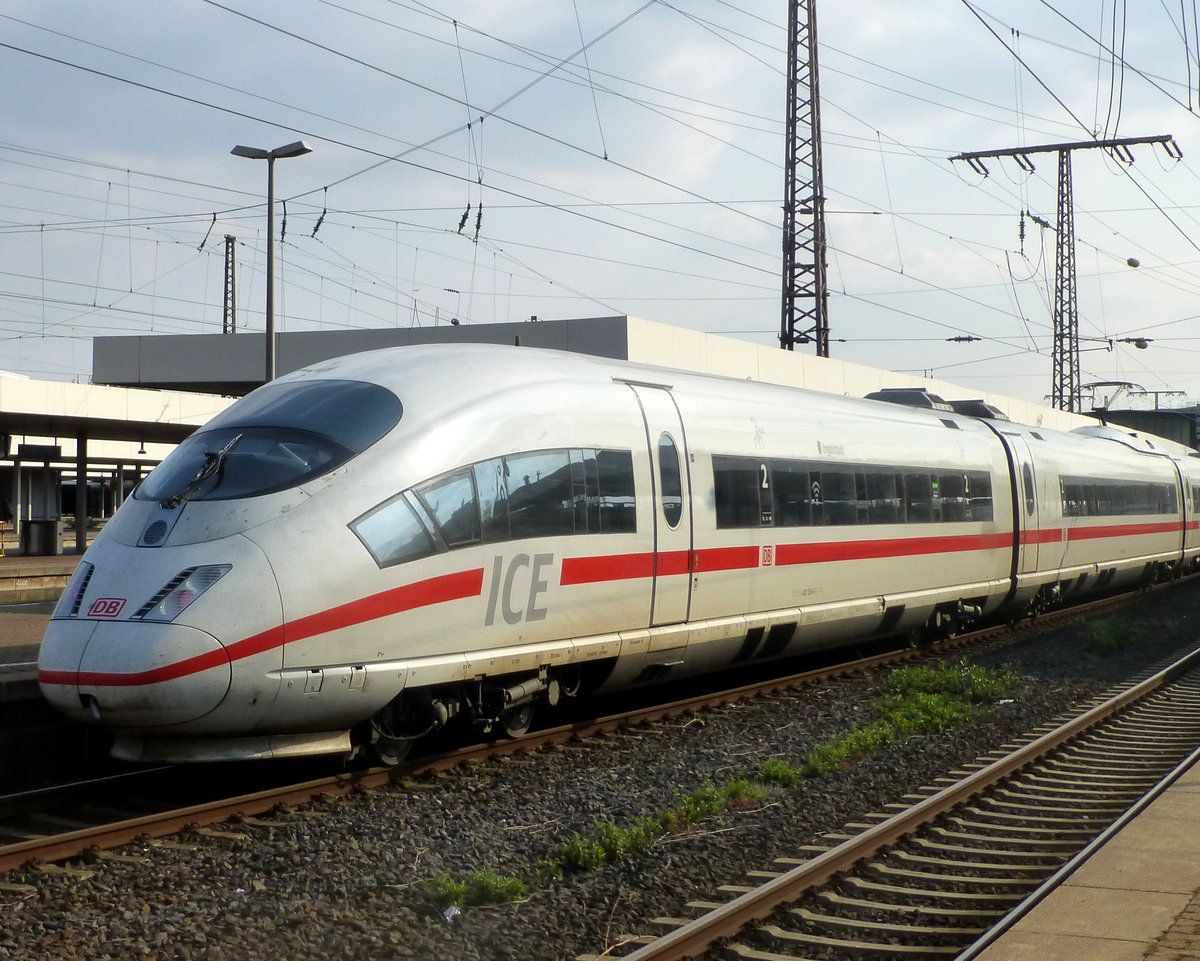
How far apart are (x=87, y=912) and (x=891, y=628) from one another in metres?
10.6

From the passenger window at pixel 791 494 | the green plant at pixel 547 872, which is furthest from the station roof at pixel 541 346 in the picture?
the green plant at pixel 547 872

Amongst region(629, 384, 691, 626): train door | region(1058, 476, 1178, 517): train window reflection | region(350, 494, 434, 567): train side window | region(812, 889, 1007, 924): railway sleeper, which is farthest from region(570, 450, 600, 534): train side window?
region(1058, 476, 1178, 517): train window reflection

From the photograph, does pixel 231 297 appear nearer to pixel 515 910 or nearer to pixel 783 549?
pixel 783 549

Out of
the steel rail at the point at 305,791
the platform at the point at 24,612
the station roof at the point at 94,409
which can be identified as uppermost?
the station roof at the point at 94,409

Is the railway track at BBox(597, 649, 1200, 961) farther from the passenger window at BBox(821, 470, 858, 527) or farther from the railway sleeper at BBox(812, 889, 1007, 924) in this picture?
the passenger window at BBox(821, 470, 858, 527)

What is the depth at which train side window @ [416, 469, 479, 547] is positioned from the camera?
8078mm

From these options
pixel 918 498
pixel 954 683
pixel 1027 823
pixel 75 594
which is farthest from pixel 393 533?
pixel 918 498

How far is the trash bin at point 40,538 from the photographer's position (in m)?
30.5

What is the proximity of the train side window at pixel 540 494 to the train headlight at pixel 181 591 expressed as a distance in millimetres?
2163

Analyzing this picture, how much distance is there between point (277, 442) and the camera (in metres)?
8.07

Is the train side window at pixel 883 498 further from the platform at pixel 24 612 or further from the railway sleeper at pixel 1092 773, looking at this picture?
the platform at pixel 24 612

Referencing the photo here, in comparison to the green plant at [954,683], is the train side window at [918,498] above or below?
above

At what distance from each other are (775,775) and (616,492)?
2.41m

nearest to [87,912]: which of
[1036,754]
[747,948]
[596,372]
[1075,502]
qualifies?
[747,948]
